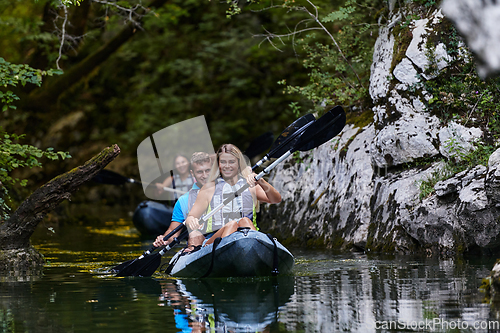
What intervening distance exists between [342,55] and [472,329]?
6.32 metres

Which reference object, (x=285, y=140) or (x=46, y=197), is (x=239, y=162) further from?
(x=46, y=197)

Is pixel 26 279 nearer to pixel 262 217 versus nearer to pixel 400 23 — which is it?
pixel 262 217

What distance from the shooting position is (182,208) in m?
6.55

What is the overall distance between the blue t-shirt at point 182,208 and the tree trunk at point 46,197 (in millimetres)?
947

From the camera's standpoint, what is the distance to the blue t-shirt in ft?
21.4

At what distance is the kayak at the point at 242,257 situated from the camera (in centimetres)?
520

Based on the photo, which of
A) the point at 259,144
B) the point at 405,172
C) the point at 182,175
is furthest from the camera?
the point at 182,175

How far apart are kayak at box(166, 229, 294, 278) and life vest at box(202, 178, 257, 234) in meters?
0.49

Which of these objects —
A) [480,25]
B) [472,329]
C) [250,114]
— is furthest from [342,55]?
[250,114]

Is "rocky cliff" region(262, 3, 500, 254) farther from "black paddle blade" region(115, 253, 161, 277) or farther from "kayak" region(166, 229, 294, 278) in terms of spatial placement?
"black paddle blade" region(115, 253, 161, 277)

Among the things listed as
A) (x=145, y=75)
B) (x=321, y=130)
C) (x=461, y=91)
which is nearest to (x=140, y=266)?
(x=321, y=130)

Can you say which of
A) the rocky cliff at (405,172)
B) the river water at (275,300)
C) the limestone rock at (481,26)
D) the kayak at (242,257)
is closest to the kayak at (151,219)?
the rocky cliff at (405,172)

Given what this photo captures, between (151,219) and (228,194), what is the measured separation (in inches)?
228

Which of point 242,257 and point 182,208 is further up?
point 182,208
